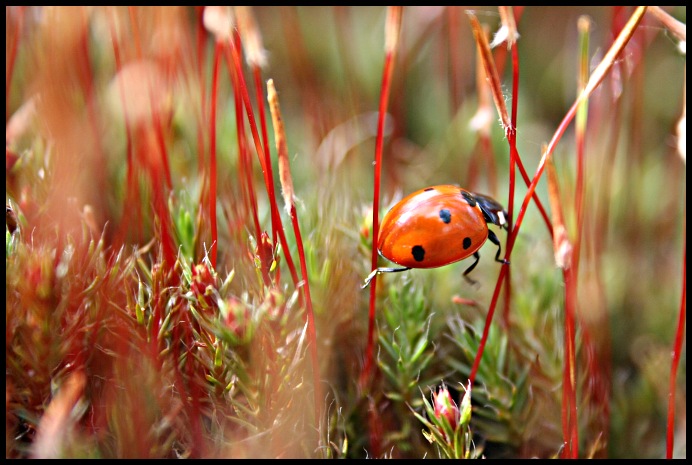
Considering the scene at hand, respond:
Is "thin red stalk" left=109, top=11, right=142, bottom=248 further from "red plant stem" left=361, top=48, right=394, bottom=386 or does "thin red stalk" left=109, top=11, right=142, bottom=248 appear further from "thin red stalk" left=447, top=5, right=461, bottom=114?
"thin red stalk" left=447, top=5, right=461, bottom=114

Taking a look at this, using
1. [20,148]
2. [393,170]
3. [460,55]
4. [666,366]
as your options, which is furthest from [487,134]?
[20,148]

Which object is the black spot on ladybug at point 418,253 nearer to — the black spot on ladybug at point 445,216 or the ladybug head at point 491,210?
the black spot on ladybug at point 445,216

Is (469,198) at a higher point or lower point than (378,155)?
lower

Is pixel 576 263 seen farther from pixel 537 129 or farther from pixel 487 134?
pixel 537 129

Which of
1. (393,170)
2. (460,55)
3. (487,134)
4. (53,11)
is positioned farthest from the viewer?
(460,55)

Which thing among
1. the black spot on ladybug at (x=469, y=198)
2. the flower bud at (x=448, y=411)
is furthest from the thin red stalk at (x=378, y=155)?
the black spot on ladybug at (x=469, y=198)

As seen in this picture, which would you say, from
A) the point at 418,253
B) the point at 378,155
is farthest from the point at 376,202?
the point at 418,253

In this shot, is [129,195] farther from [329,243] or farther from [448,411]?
[448,411]
